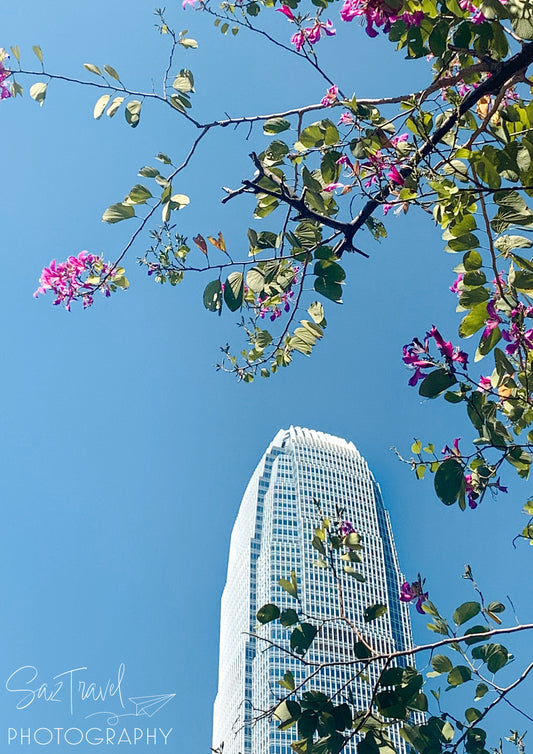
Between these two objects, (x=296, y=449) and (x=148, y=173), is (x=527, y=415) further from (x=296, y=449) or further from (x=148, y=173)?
(x=296, y=449)

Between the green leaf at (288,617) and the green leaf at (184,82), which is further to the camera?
the green leaf at (184,82)

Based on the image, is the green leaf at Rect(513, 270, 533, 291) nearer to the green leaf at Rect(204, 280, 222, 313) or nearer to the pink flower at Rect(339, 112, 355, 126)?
the green leaf at Rect(204, 280, 222, 313)

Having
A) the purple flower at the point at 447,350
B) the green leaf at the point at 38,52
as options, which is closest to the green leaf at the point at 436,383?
the purple flower at the point at 447,350

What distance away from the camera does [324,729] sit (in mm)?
1391

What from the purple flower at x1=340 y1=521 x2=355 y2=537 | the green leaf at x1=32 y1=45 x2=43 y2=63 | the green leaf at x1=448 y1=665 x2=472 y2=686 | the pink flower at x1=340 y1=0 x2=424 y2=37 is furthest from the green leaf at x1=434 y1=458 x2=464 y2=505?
the green leaf at x1=32 y1=45 x2=43 y2=63

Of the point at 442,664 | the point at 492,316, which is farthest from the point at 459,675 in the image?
the point at 492,316

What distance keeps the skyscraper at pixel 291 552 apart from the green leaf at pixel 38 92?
7246 centimetres

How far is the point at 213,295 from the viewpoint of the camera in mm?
1490

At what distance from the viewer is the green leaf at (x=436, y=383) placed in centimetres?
143

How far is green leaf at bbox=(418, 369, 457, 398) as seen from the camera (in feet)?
4.69

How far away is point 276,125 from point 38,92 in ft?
2.80

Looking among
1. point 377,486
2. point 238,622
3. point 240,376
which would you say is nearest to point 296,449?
point 377,486

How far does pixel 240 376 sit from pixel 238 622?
8652 centimetres

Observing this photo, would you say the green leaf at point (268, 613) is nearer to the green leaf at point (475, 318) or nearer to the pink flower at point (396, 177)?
the green leaf at point (475, 318)
